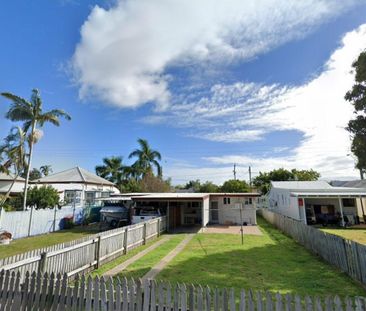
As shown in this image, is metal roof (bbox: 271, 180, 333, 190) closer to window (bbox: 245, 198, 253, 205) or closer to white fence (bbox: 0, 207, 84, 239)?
window (bbox: 245, 198, 253, 205)

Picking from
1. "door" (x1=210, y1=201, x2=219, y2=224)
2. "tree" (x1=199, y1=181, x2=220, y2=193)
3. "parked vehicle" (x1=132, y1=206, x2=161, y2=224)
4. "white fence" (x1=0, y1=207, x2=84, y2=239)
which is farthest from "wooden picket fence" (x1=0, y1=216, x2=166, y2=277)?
"tree" (x1=199, y1=181, x2=220, y2=193)

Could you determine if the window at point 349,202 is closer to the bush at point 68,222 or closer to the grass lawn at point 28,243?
the grass lawn at point 28,243

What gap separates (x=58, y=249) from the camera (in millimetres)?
7277

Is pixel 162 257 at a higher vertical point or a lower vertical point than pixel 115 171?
lower

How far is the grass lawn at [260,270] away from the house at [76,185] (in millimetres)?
19500

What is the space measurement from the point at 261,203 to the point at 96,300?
40993mm

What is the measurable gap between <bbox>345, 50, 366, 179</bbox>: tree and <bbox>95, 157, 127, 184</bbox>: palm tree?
3747cm

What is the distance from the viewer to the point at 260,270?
8.86 metres

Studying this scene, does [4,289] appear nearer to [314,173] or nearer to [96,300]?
[96,300]

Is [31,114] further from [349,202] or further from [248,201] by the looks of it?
[349,202]

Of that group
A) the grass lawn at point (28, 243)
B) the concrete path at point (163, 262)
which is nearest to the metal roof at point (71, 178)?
the grass lawn at point (28, 243)

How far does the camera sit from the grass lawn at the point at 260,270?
23.5ft

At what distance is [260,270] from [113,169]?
39.3 meters

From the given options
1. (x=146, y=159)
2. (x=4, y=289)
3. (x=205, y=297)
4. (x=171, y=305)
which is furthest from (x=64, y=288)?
(x=146, y=159)
